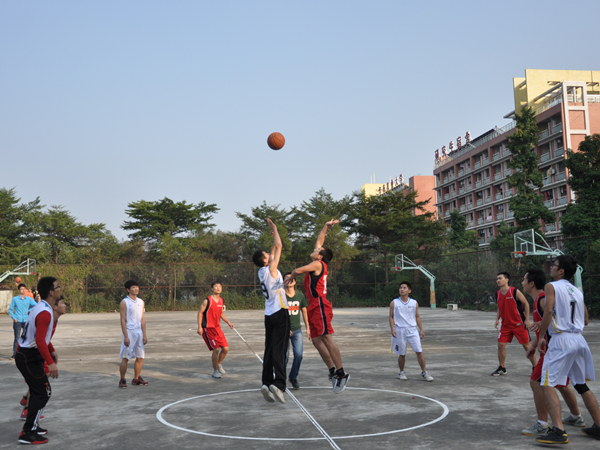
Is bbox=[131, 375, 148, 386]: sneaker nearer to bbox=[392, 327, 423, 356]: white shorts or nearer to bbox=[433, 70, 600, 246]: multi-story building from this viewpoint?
bbox=[392, 327, 423, 356]: white shorts

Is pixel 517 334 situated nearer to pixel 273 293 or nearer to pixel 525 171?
pixel 273 293

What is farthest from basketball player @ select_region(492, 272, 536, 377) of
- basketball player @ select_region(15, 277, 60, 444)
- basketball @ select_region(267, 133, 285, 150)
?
basketball player @ select_region(15, 277, 60, 444)

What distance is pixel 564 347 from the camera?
5.55m

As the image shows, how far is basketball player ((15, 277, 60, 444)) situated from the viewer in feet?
18.8

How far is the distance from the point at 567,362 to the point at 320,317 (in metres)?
3.37

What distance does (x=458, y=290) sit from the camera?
35500mm

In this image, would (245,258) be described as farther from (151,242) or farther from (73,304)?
(73,304)

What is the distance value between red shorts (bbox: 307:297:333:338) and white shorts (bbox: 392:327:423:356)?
218 cm

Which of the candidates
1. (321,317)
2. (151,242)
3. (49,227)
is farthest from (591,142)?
(49,227)

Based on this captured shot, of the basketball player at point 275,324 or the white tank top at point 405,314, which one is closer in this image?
the basketball player at point 275,324

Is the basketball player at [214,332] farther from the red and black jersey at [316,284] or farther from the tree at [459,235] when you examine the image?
the tree at [459,235]

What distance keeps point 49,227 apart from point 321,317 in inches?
2085

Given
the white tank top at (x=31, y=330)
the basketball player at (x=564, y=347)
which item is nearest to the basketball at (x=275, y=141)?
the white tank top at (x=31, y=330)

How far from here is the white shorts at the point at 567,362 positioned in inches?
216
